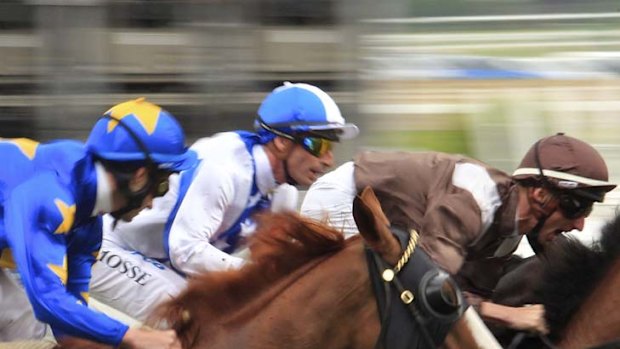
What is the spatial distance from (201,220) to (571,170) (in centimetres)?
146

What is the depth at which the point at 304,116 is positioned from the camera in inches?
188

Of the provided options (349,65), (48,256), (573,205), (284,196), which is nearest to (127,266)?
(284,196)

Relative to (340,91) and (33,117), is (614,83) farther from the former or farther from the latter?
(33,117)

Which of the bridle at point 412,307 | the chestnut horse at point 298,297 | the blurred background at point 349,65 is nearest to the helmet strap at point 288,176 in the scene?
the chestnut horse at point 298,297

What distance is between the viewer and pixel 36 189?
338cm

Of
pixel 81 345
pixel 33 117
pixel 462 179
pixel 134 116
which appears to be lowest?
pixel 33 117

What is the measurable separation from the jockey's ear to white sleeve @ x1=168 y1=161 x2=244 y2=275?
1342mm

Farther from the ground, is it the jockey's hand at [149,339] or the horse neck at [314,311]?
the horse neck at [314,311]

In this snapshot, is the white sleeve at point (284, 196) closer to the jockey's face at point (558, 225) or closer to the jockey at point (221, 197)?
the jockey at point (221, 197)

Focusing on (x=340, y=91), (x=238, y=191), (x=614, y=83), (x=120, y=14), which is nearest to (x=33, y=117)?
(x=120, y=14)

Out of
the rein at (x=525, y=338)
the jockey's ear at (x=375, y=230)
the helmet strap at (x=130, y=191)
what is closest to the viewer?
the jockey's ear at (x=375, y=230)

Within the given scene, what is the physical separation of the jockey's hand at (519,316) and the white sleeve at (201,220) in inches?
40.0

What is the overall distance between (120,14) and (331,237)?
15.5ft

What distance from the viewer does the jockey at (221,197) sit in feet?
15.0
